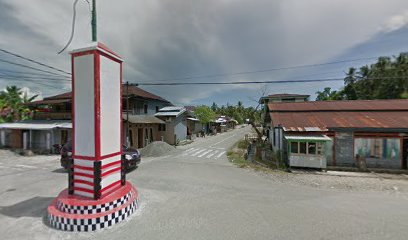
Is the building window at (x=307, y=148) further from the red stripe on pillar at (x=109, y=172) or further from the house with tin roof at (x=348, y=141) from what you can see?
the red stripe on pillar at (x=109, y=172)

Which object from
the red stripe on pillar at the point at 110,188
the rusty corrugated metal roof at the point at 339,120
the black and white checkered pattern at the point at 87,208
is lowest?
the black and white checkered pattern at the point at 87,208

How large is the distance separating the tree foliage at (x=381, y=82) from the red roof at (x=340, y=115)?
14.6 m

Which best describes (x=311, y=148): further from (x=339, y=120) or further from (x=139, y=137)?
(x=139, y=137)

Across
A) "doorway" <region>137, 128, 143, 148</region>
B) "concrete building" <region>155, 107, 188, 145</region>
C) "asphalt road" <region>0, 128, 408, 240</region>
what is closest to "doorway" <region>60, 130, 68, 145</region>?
"doorway" <region>137, 128, 143, 148</region>

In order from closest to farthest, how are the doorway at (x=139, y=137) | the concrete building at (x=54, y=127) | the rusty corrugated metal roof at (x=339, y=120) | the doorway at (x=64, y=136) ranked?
the rusty corrugated metal roof at (x=339, y=120)
the concrete building at (x=54, y=127)
the doorway at (x=64, y=136)
the doorway at (x=139, y=137)

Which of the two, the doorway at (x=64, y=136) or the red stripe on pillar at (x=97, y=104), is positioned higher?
the red stripe on pillar at (x=97, y=104)

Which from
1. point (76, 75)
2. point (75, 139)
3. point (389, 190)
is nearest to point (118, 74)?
point (76, 75)

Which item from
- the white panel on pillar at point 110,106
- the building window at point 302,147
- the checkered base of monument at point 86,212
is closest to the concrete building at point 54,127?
the white panel on pillar at point 110,106

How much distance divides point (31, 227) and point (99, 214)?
1.62m

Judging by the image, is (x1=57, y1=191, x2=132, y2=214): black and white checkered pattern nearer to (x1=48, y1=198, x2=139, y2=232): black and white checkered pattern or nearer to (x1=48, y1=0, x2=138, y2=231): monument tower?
(x1=48, y1=0, x2=138, y2=231): monument tower

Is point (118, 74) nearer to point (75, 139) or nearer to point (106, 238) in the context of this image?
point (75, 139)

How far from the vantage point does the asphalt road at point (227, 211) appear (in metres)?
4.21

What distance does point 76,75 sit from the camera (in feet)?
16.1

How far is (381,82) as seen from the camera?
32500 millimetres
